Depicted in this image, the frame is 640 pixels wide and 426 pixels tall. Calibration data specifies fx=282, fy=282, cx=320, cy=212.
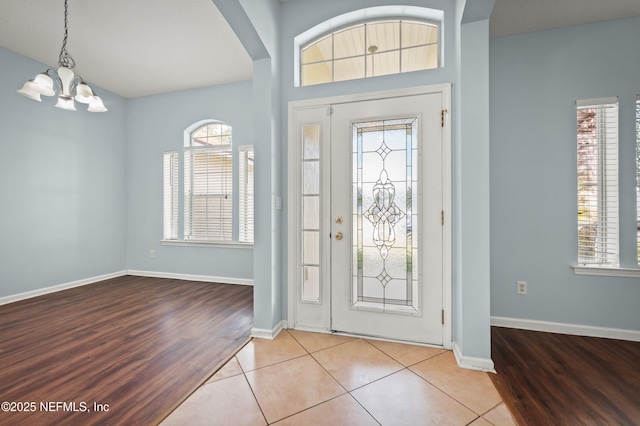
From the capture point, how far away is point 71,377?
6.33ft

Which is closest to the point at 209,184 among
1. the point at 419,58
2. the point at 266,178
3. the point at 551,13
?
the point at 266,178

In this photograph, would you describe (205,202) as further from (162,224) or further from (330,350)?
(330,350)

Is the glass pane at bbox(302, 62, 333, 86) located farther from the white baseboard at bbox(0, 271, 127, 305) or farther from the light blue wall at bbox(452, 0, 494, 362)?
the white baseboard at bbox(0, 271, 127, 305)

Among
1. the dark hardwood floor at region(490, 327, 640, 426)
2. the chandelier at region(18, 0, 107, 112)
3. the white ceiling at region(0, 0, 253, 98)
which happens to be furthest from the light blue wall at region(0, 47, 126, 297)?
the dark hardwood floor at region(490, 327, 640, 426)

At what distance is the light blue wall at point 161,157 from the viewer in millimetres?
4383

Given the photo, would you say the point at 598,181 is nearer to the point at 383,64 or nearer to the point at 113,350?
the point at 383,64

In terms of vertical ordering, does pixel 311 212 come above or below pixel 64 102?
below

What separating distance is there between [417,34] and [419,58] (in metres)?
0.23

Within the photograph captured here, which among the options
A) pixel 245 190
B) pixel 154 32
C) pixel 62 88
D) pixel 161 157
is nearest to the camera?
pixel 62 88

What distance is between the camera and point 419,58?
2482 mm

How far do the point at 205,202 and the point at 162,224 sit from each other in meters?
0.88

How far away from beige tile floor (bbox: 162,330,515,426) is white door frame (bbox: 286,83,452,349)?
35 cm

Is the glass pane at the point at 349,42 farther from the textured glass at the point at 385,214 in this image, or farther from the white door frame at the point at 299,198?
the textured glass at the point at 385,214

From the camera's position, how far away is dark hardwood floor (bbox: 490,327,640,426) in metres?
1.61
